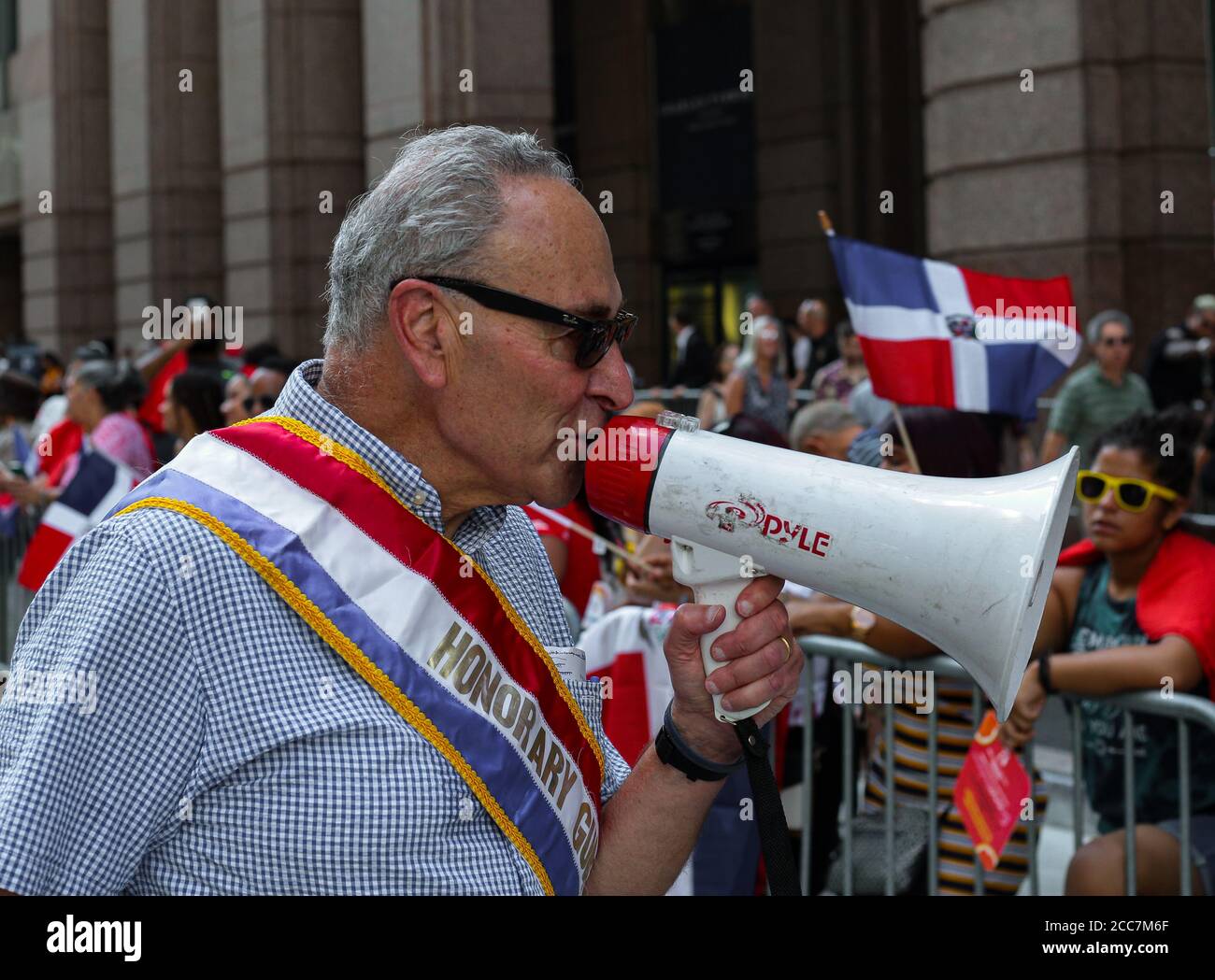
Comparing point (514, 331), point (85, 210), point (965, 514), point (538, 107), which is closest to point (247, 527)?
point (514, 331)

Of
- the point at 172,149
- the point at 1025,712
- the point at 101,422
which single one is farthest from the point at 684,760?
the point at 172,149

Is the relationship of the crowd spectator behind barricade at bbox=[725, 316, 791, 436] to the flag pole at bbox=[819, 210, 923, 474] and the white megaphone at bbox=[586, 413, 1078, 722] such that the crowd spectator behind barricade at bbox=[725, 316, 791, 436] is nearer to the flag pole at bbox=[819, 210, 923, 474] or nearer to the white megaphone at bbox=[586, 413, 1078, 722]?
the flag pole at bbox=[819, 210, 923, 474]

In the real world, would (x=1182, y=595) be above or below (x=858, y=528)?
below

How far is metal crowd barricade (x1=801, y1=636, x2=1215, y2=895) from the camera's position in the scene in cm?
407

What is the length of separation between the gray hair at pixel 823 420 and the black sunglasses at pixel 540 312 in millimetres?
3963

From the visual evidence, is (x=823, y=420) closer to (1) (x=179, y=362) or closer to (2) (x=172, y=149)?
(1) (x=179, y=362)

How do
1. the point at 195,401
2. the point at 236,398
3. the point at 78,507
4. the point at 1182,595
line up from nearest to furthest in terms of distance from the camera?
the point at 1182,595 → the point at 78,507 → the point at 195,401 → the point at 236,398

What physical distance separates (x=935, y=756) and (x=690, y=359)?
11.9 m

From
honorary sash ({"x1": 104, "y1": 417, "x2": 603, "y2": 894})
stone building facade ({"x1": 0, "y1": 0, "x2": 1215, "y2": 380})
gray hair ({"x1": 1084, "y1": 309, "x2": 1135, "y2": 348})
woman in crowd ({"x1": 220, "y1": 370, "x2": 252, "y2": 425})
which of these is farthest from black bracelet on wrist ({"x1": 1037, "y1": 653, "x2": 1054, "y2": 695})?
stone building facade ({"x1": 0, "y1": 0, "x2": 1215, "y2": 380})

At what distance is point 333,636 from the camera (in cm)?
189

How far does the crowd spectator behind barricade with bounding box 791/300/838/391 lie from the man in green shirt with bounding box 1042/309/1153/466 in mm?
4455

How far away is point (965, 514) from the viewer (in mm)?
2035

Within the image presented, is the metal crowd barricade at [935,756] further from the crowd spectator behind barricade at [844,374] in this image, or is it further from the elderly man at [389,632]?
the crowd spectator behind barricade at [844,374]

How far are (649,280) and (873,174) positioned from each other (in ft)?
12.9
